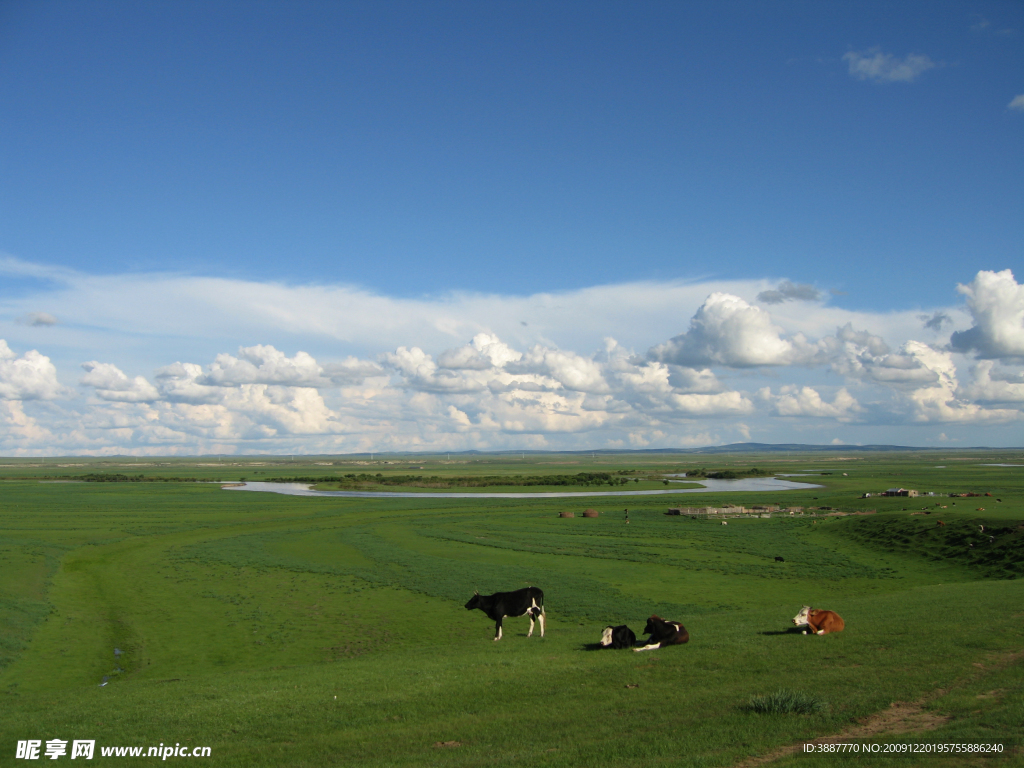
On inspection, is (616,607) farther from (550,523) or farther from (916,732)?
(550,523)

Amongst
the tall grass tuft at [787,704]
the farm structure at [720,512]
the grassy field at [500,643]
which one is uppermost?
the tall grass tuft at [787,704]

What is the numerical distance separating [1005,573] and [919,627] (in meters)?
22.6

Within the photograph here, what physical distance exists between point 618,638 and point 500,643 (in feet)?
13.9

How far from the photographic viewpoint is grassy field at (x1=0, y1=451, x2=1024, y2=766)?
10.0 m

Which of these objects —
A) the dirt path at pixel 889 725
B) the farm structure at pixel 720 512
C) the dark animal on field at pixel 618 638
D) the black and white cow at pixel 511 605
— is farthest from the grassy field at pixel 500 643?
the farm structure at pixel 720 512

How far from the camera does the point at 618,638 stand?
16.3 meters

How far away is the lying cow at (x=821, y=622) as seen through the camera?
53.7 feet

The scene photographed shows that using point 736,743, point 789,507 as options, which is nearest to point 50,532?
point 736,743

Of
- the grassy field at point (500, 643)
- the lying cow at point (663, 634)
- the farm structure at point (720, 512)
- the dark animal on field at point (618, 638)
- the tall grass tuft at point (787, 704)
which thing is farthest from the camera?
the farm structure at point (720, 512)

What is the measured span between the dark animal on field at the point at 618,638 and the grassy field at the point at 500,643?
1.70 feet

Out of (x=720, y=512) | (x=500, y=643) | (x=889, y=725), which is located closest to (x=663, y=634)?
(x=500, y=643)

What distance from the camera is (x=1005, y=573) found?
1286 inches

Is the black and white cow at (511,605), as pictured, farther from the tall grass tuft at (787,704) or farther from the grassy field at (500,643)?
the tall grass tuft at (787,704)

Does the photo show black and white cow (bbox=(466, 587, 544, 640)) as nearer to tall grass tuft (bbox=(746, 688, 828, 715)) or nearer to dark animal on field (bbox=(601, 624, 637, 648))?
dark animal on field (bbox=(601, 624, 637, 648))
